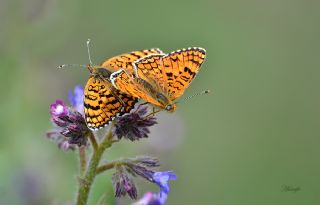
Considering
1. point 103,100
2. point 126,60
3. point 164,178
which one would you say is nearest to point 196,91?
point 126,60

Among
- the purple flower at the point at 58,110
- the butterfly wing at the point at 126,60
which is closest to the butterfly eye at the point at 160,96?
the butterfly wing at the point at 126,60

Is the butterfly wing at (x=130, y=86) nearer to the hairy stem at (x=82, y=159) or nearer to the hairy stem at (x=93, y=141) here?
the hairy stem at (x=93, y=141)

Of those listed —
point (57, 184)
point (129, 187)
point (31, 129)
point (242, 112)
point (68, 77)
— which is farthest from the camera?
point (242, 112)

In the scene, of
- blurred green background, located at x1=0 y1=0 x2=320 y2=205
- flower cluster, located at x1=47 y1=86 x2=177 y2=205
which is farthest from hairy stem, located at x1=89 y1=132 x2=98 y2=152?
blurred green background, located at x1=0 y1=0 x2=320 y2=205

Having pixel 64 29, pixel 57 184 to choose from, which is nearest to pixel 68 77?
pixel 64 29

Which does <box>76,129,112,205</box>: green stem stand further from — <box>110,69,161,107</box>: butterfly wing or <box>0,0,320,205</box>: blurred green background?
<box>0,0,320,205</box>: blurred green background

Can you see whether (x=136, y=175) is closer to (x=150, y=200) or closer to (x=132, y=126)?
(x=132, y=126)

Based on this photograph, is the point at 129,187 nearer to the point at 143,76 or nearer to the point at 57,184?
the point at 143,76
